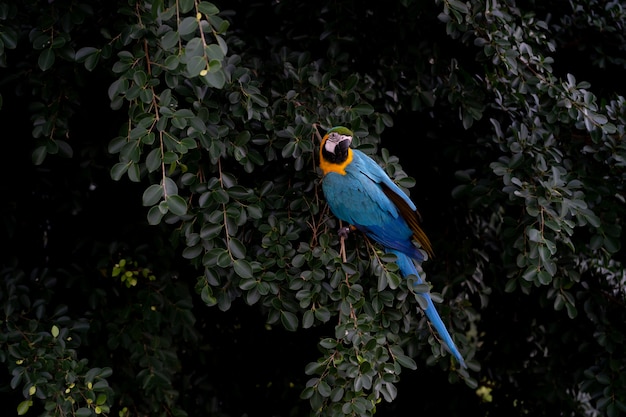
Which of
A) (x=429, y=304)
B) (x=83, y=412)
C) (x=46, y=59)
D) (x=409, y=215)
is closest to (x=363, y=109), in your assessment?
(x=409, y=215)

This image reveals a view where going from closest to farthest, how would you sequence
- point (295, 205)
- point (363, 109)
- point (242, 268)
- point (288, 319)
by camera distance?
1. point (242, 268)
2. point (288, 319)
3. point (295, 205)
4. point (363, 109)

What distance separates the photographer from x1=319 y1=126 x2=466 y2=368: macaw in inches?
78.1

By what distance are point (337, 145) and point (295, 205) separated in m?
0.24

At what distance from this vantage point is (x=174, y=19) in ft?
5.98

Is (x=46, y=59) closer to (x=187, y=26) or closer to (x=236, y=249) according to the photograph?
(x=187, y=26)

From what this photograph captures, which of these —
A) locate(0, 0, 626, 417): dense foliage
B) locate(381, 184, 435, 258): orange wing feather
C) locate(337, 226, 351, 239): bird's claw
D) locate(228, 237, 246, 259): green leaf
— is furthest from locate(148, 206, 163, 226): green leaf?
locate(381, 184, 435, 258): orange wing feather

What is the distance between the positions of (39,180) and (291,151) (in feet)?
Result: 3.72

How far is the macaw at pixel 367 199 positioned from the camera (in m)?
1.98

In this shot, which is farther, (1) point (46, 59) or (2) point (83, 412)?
(2) point (83, 412)

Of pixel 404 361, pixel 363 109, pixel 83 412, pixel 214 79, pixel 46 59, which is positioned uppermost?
pixel 214 79

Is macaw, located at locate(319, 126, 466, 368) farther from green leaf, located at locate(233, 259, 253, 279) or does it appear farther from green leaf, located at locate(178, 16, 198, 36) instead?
green leaf, located at locate(178, 16, 198, 36)

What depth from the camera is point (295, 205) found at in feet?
6.75

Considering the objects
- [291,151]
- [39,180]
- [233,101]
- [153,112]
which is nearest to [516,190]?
[291,151]

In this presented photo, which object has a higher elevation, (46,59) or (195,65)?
(195,65)
